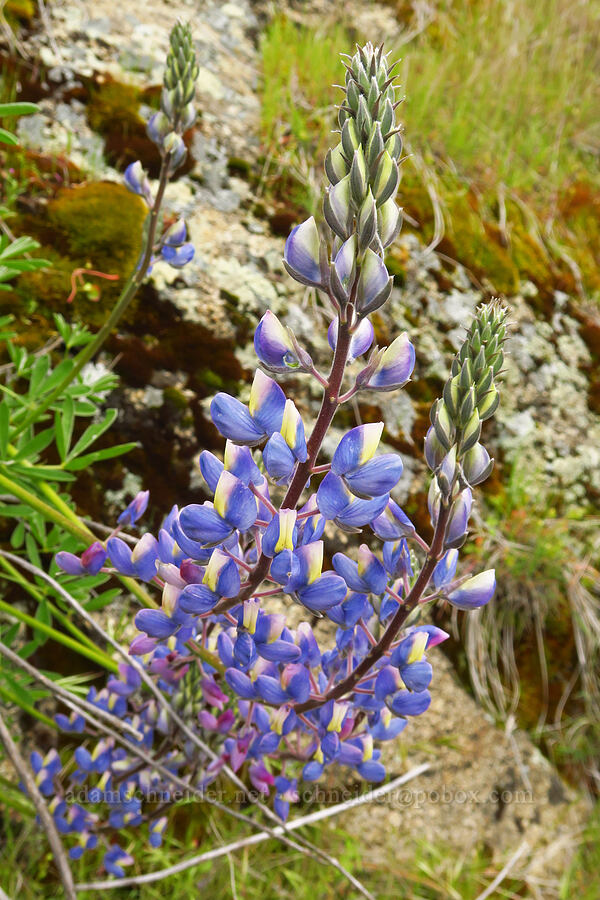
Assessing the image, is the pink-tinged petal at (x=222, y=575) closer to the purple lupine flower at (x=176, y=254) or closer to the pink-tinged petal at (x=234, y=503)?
the pink-tinged petal at (x=234, y=503)

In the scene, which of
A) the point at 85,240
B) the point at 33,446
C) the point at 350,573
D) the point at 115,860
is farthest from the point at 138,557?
the point at 85,240

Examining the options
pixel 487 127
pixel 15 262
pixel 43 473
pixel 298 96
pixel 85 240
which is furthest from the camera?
pixel 487 127

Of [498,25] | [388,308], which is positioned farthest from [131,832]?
[498,25]

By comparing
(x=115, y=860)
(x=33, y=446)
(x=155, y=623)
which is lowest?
(x=115, y=860)

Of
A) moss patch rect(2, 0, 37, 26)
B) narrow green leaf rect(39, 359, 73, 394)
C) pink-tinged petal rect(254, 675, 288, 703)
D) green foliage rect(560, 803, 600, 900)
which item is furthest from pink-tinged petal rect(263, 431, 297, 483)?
moss patch rect(2, 0, 37, 26)

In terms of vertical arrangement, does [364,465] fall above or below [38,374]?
below

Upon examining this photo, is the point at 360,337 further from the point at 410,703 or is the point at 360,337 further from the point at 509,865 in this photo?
the point at 509,865
